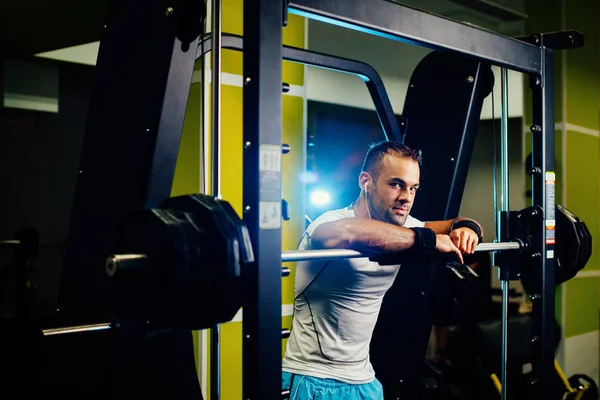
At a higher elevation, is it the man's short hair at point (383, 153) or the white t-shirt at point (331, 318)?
the man's short hair at point (383, 153)

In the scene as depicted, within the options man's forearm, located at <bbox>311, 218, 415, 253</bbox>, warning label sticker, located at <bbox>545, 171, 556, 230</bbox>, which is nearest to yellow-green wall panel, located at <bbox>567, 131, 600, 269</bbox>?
A: warning label sticker, located at <bbox>545, 171, 556, 230</bbox>

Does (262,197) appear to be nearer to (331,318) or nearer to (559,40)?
(331,318)

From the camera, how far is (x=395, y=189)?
2555 millimetres

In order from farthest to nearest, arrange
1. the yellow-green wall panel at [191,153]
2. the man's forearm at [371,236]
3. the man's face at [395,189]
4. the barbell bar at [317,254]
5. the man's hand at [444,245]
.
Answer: the yellow-green wall panel at [191,153] → the man's face at [395,189] → the man's hand at [444,245] → the man's forearm at [371,236] → the barbell bar at [317,254]

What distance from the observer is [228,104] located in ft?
11.3

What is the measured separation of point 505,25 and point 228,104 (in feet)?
12.3

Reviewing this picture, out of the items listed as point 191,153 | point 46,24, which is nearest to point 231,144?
point 191,153

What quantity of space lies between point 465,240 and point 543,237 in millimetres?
488

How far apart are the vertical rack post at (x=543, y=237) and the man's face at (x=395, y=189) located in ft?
1.68

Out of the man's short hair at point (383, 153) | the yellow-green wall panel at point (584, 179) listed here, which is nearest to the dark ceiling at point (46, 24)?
the man's short hair at point (383, 153)

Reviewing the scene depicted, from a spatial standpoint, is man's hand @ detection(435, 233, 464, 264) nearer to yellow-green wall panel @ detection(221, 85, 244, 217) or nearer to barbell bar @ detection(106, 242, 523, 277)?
barbell bar @ detection(106, 242, 523, 277)

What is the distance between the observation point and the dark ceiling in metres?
5.61

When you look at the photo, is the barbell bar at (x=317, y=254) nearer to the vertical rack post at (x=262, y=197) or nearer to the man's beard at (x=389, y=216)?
the vertical rack post at (x=262, y=197)

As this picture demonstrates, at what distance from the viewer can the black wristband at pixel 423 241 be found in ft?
6.67
